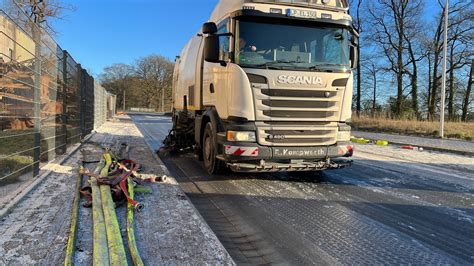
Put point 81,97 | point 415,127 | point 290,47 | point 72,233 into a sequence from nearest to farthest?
1. point 72,233
2. point 290,47
3. point 81,97
4. point 415,127

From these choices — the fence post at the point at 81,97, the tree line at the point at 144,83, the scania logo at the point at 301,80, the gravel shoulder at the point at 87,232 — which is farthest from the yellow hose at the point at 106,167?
the tree line at the point at 144,83

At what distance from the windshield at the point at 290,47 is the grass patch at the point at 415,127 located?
53.6 ft

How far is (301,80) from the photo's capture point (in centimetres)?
691

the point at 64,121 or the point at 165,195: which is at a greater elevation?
the point at 64,121

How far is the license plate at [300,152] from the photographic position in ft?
22.8

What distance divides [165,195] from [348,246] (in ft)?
9.35

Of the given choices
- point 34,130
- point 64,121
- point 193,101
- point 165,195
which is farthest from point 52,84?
point 165,195

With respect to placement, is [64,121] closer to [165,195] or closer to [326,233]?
[165,195]

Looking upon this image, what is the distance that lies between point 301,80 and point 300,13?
4.12ft

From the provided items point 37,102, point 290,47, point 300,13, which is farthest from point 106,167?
point 300,13

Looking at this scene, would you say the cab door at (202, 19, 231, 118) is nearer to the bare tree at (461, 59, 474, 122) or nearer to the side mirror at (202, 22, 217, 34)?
the side mirror at (202, 22, 217, 34)

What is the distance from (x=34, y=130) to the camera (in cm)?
663

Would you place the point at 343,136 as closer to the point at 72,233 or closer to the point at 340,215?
the point at 340,215

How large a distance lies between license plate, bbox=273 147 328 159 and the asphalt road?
0.58 meters
